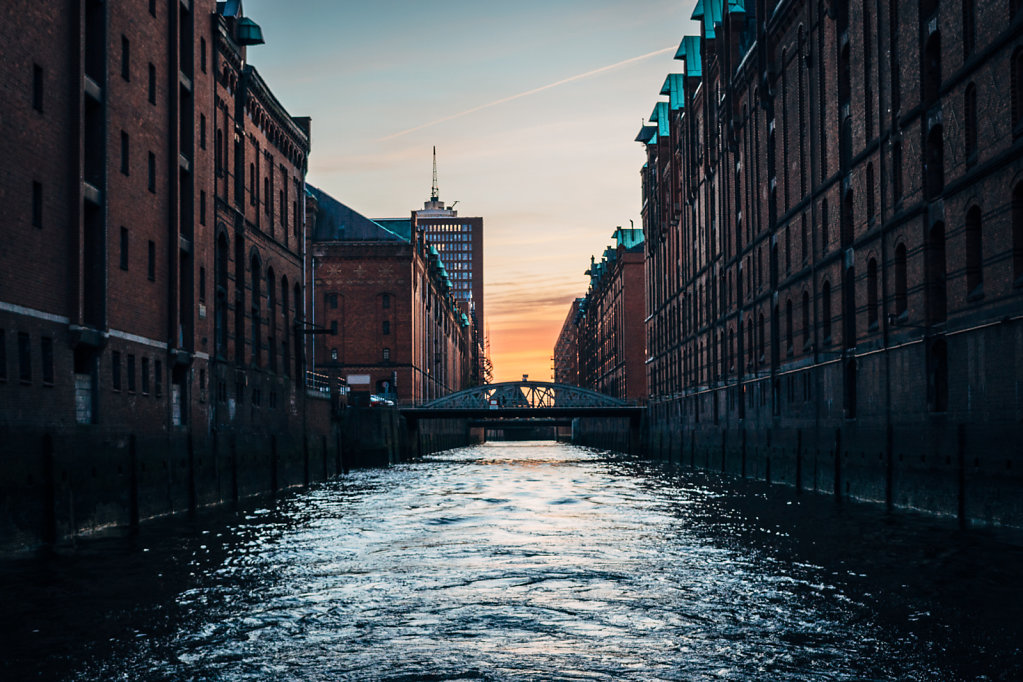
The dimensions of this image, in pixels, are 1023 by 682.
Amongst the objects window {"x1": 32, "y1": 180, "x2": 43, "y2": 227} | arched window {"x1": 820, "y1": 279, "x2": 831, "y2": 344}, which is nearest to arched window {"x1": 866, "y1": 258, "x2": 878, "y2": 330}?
arched window {"x1": 820, "y1": 279, "x2": 831, "y2": 344}

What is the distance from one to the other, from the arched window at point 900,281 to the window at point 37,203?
20.4 meters

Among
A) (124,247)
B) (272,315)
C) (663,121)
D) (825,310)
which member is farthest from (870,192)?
(663,121)

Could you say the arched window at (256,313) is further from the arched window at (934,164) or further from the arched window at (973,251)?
the arched window at (973,251)

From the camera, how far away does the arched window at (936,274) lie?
83.5 ft

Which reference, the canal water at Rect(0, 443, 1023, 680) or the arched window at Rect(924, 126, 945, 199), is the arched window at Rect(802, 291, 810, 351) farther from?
the canal water at Rect(0, 443, 1023, 680)

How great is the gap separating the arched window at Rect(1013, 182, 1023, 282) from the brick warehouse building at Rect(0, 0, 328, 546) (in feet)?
59.9

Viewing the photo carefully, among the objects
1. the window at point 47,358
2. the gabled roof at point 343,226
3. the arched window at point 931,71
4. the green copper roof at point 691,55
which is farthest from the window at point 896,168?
the gabled roof at point 343,226

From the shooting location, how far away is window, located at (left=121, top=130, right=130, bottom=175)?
87.5 feet

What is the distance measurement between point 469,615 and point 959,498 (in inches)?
502

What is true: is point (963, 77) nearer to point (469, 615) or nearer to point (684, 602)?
point (684, 602)

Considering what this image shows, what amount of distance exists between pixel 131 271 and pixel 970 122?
19.8m

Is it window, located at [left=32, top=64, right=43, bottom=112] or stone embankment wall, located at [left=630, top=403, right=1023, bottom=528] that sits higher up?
window, located at [left=32, top=64, right=43, bottom=112]

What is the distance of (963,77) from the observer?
23.2 metres

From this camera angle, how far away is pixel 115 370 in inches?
1003
